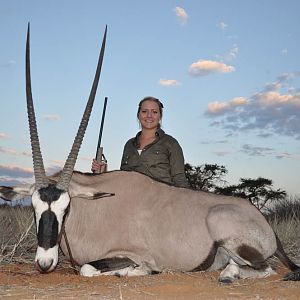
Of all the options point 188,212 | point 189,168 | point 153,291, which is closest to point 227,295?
point 153,291

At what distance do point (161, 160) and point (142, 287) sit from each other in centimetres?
252

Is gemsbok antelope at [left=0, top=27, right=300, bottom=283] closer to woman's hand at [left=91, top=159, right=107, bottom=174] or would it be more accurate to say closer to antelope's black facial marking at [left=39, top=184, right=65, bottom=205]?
antelope's black facial marking at [left=39, top=184, right=65, bottom=205]

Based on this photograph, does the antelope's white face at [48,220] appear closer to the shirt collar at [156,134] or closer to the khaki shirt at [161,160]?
the khaki shirt at [161,160]

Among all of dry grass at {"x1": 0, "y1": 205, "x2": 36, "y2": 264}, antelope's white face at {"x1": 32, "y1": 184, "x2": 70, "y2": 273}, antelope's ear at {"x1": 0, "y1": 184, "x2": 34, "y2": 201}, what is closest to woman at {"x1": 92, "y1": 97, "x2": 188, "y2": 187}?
dry grass at {"x1": 0, "y1": 205, "x2": 36, "y2": 264}

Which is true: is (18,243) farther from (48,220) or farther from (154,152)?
(154,152)

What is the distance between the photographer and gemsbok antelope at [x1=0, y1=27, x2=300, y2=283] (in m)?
5.13

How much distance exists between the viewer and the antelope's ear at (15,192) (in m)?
5.15

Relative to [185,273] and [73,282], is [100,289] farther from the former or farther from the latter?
[185,273]

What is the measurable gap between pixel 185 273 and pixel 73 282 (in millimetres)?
1109

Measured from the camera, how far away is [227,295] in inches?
163

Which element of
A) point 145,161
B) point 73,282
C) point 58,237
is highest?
point 145,161

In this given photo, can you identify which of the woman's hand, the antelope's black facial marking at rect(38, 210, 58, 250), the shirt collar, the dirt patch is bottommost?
the dirt patch

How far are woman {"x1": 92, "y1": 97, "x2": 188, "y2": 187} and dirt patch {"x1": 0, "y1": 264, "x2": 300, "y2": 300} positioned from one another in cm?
179

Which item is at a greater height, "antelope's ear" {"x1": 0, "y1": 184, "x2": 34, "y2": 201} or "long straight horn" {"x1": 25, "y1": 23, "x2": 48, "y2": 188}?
"long straight horn" {"x1": 25, "y1": 23, "x2": 48, "y2": 188}
